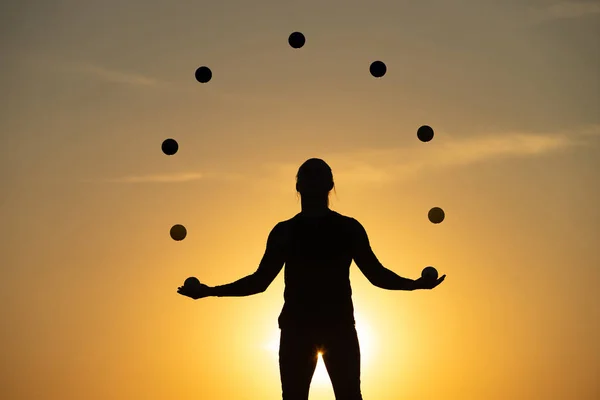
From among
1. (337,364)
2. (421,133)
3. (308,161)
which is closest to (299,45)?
(421,133)

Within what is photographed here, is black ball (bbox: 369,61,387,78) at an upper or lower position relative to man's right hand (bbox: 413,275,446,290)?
upper

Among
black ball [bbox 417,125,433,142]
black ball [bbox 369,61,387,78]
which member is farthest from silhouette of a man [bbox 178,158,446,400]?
black ball [bbox 369,61,387,78]

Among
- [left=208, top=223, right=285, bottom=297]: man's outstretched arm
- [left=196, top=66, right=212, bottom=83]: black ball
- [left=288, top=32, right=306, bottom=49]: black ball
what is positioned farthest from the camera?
[left=288, top=32, right=306, bottom=49]: black ball

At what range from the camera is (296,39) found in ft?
44.1

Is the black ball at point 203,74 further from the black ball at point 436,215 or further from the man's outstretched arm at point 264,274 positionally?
the man's outstretched arm at point 264,274

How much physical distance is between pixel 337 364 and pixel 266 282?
3.54 ft

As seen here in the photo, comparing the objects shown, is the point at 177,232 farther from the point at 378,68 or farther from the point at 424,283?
the point at 424,283

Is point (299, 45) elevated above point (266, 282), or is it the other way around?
point (299, 45)

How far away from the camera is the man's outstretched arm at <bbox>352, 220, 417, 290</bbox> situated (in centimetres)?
781

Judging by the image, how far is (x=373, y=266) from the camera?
314 inches

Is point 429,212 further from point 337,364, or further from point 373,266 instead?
point 337,364

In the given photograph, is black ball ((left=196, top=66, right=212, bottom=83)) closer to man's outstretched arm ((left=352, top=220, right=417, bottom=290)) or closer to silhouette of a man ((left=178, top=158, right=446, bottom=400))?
silhouette of a man ((left=178, top=158, right=446, bottom=400))

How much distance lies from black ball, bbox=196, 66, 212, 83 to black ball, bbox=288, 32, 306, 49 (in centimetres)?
139

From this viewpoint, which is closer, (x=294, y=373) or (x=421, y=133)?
(x=294, y=373)
